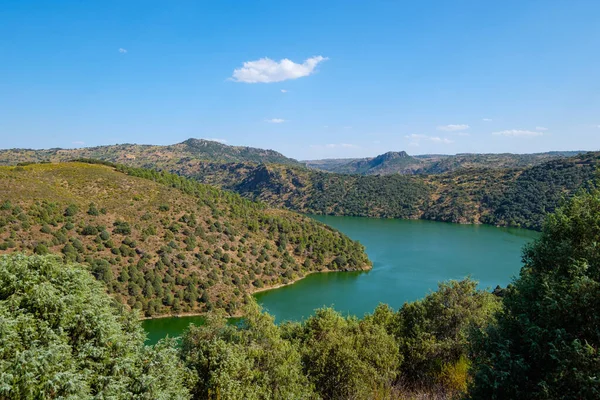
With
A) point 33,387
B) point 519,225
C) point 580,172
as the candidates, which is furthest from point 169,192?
point 580,172

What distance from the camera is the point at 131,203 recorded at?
200 feet

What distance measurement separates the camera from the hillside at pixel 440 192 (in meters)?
125

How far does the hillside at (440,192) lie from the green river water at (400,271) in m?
13.5

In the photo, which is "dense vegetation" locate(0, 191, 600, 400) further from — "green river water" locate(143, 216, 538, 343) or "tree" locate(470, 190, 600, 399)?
"green river water" locate(143, 216, 538, 343)

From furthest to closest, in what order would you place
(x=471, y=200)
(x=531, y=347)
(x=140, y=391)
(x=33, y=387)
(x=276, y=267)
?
(x=471, y=200), (x=276, y=267), (x=140, y=391), (x=531, y=347), (x=33, y=387)

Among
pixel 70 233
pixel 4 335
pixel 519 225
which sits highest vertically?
pixel 4 335

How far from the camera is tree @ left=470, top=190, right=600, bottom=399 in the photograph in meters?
9.64

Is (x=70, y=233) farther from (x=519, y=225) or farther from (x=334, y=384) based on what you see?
(x=519, y=225)

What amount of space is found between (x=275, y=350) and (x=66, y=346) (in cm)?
978

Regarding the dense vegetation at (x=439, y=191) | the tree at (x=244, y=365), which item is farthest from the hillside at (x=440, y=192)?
the tree at (x=244, y=365)

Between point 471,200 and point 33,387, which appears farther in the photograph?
point 471,200

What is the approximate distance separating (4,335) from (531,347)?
14.8 metres

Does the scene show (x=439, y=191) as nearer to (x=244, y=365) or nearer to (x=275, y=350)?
(x=275, y=350)

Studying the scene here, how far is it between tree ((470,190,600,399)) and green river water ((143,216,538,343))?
1584 cm
